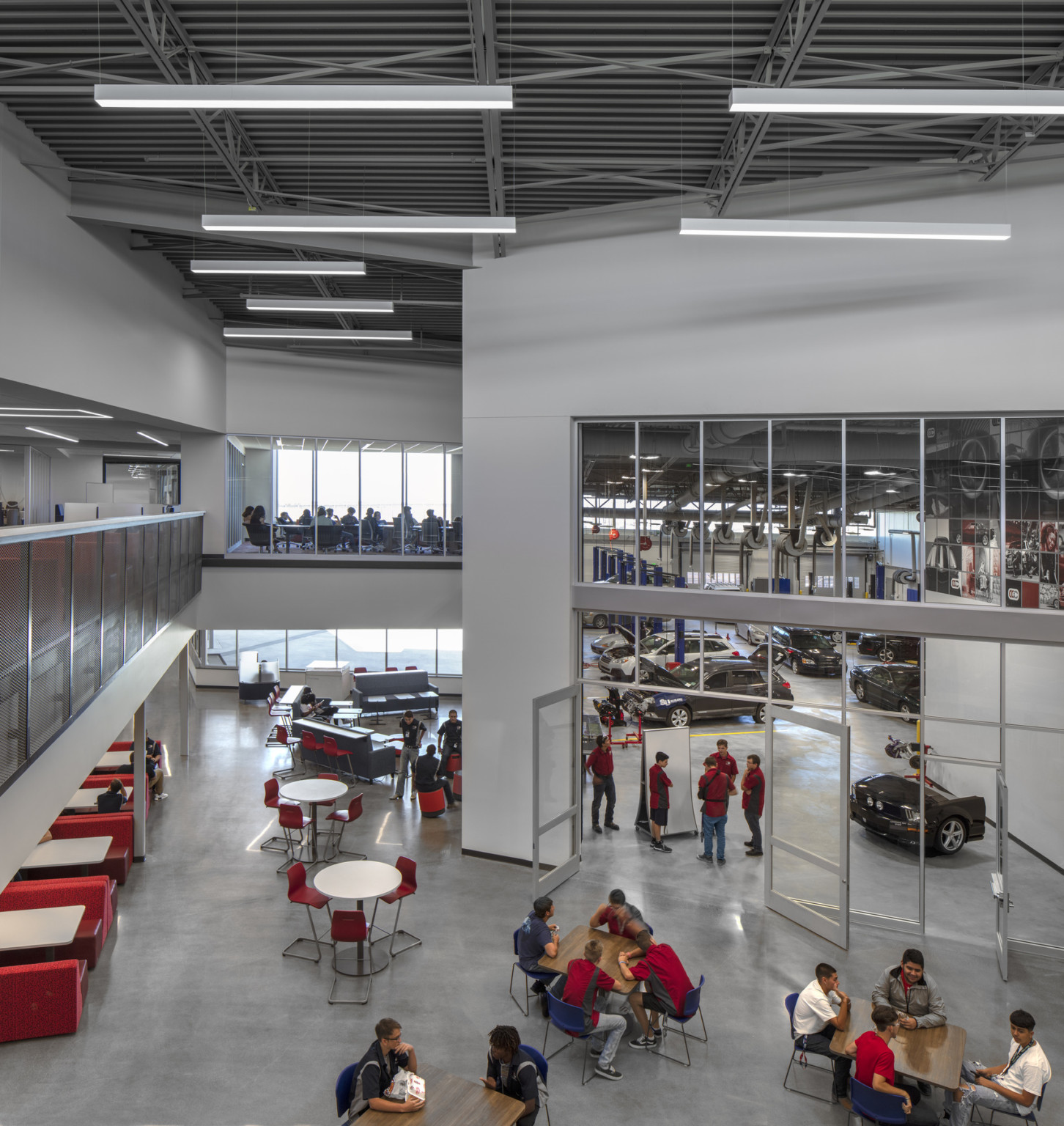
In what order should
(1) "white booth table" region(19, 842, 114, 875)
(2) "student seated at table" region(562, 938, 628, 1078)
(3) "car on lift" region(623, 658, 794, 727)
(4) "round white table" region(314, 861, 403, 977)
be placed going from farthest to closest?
(3) "car on lift" region(623, 658, 794, 727)
(1) "white booth table" region(19, 842, 114, 875)
(4) "round white table" region(314, 861, 403, 977)
(2) "student seated at table" region(562, 938, 628, 1078)

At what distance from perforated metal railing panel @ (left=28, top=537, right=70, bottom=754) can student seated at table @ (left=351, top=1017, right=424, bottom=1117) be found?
9.97 feet

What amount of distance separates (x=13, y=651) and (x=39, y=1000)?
3.47m

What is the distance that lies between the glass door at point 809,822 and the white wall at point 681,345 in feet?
9.14

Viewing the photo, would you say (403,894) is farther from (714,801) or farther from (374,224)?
(374,224)

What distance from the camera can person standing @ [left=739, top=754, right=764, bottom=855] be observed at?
9.61 metres

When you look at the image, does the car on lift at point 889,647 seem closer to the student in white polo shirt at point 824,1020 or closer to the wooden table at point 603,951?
the student in white polo shirt at point 824,1020

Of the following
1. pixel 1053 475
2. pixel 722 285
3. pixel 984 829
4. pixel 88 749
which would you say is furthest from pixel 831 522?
pixel 88 749

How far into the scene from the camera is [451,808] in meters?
12.4

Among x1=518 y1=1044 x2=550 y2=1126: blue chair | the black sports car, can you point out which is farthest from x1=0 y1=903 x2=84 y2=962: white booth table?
the black sports car

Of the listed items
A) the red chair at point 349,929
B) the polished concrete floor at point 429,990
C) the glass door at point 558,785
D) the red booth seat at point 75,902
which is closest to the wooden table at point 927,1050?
the polished concrete floor at point 429,990

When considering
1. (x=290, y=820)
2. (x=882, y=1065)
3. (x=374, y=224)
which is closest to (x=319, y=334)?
(x=374, y=224)

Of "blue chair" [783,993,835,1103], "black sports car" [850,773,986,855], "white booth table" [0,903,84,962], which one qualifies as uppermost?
"black sports car" [850,773,986,855]

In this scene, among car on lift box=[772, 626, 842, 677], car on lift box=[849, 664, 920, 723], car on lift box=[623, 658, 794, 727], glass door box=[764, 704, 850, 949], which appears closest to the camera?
glass door box=[764, 704, 850, 949]

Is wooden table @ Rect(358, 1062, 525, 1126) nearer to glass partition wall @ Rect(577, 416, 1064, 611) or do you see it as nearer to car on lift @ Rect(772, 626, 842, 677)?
car on lift @ Rect(772, 626, 842, 677)
